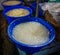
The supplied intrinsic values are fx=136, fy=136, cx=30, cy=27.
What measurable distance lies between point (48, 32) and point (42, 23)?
0.14 meters

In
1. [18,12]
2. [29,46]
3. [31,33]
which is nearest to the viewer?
[29,46]

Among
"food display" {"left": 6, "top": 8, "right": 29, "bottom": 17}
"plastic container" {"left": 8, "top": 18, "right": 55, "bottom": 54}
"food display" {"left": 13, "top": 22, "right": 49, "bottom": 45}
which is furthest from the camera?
"food display" {"left": 6, "top": 8, "right": 29, "bottom": 17}

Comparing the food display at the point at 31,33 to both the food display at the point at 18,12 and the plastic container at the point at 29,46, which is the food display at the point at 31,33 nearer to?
the plastic container at the point at 29,46

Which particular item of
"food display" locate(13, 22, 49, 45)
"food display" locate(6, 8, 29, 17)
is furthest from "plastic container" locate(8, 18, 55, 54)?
"food display" locate(6, 8, 29, 17)

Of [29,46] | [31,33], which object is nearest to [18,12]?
[31,33]

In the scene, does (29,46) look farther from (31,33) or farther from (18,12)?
(18,12)

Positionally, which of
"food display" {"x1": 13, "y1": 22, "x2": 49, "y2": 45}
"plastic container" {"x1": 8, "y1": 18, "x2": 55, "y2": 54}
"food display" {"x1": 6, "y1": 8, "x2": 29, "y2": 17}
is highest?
"plastic container" {"x1": 8, "y1": 18, "x2": 55, "y2": 54}

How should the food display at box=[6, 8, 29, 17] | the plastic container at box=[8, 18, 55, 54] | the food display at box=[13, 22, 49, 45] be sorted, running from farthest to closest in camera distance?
the food display at box=[6, 8, 29, 17] → the food display at box=[13, 22, 49, 45] → the plastic container at box=[8, 18, 55, 54]

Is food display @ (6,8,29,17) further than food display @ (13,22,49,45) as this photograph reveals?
Yes

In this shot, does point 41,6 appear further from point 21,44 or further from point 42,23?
point 21,44

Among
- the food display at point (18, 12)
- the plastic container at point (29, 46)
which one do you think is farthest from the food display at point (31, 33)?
A: the food display at point (18, 12)

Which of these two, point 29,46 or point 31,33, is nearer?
point 29,46

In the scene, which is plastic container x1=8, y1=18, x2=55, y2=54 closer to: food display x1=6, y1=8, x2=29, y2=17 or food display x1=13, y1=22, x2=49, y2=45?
food display x1=13, y1=22, x2=49, y2=45

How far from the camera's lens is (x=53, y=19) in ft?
4.53
